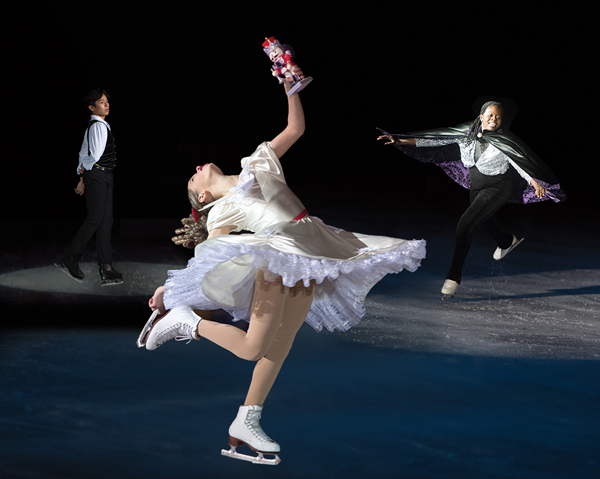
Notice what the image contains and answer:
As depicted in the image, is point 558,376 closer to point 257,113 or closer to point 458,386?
point 458,386

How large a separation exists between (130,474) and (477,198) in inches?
156

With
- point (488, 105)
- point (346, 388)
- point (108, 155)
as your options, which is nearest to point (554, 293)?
point (488, 105)

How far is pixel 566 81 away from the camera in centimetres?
1071

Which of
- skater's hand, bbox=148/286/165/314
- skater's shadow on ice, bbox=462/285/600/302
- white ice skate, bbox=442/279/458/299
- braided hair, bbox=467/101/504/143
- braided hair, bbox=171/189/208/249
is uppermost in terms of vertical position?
braided hair, bbox=467/101/504/143

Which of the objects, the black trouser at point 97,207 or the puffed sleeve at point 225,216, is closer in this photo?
the puffed sleeve at point 225,216

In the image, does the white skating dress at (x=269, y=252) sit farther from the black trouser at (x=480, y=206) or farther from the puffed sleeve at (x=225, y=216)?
the black trouser at (x=480, y=206)

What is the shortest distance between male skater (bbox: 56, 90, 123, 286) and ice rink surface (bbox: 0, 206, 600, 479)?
22 cm

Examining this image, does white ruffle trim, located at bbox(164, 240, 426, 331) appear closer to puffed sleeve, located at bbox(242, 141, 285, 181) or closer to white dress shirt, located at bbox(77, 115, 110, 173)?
puffed sleeve, located at bbox(242, 141, 285, 181)

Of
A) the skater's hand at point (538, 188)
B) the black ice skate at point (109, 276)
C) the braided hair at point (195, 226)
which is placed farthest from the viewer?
the black ice skate at point (109, 276)

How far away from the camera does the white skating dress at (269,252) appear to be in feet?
10.2

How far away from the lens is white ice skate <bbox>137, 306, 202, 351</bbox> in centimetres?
334

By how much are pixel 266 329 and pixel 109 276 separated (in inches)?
150

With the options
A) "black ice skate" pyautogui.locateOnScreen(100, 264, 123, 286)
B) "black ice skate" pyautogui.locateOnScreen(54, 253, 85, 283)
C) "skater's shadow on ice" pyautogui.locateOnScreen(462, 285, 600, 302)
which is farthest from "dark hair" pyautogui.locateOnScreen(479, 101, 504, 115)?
"black ice skate" pyautogui.locateOnScreen(54, 253, 85, 283)

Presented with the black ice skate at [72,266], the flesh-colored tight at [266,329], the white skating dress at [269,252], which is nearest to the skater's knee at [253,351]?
the flesh-colored tight at [266,329]
